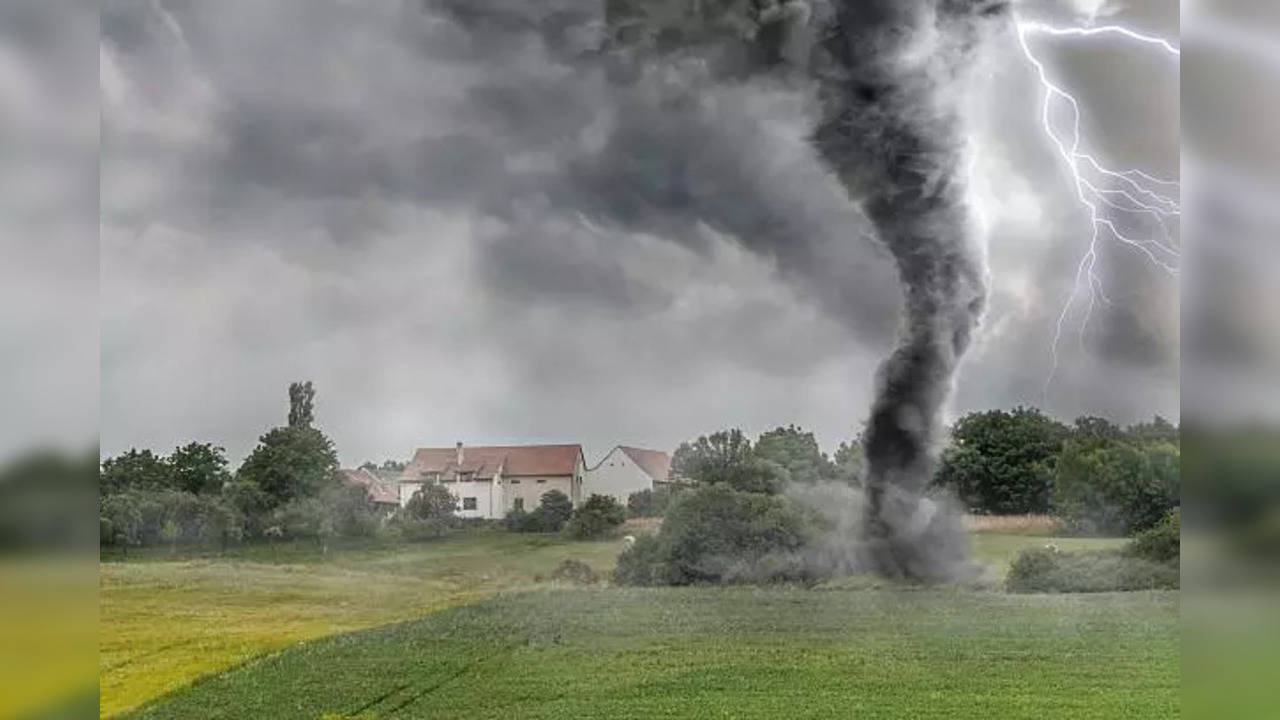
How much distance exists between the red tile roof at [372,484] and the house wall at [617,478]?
2.74 feet

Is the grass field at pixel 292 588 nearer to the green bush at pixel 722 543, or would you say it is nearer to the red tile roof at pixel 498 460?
the green bush at pixel 722 543

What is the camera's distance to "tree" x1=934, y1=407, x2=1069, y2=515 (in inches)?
199

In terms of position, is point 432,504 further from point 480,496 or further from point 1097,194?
point 1097,194

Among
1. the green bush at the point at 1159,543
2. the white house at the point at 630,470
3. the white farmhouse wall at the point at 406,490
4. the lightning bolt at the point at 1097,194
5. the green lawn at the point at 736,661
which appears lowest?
the green lawn at the point at 736,661

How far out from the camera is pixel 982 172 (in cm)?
502

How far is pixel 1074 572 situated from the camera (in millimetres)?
5117

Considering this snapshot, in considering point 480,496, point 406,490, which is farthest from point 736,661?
point 406,490

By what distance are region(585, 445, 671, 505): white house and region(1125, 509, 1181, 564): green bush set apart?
2.00 meters

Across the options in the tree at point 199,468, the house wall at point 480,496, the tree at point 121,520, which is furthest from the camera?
the house wall at point 480,496

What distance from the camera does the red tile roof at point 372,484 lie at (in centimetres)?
511

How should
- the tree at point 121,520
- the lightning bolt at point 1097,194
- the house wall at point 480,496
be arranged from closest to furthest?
the tree at point 121,520 < the lightning bolt at point 1097,194 < the house wall at point 480,496

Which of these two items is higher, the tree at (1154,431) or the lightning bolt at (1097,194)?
the lightning bolt at (1097,194)

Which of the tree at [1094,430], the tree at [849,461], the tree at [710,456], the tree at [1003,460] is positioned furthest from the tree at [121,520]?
the tree at [1094,430]

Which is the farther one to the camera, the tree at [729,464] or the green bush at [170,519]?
the tree at [729,464]
